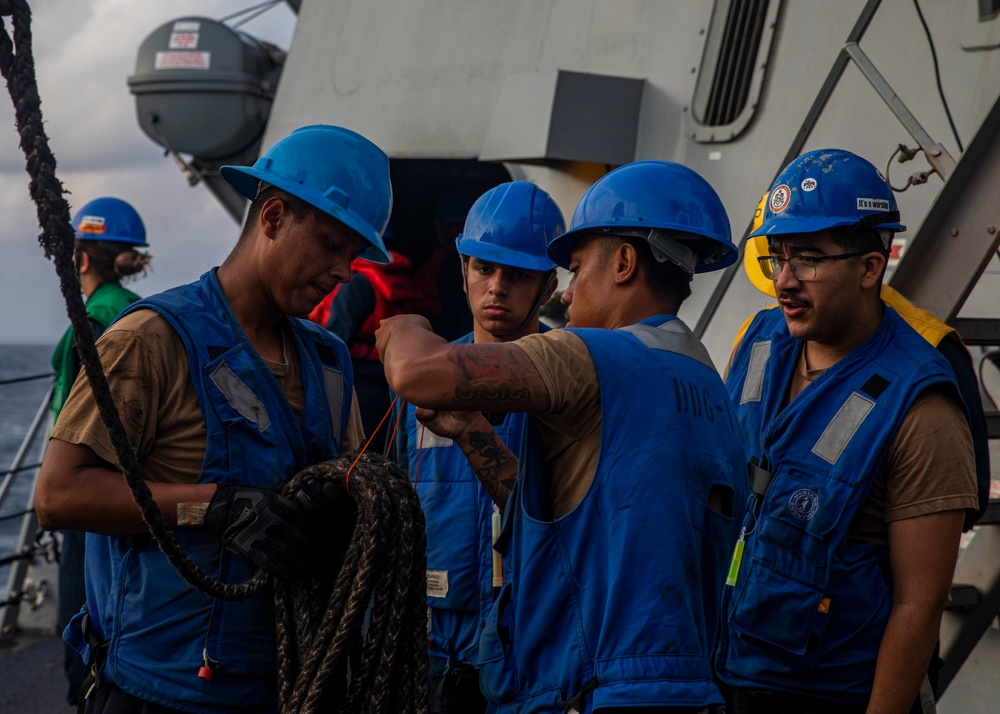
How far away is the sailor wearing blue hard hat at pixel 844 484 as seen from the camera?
236 cm

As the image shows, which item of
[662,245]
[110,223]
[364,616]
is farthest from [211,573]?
[110,223]

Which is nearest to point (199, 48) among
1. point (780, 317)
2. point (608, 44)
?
point (608, 44)

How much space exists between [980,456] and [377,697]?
1.52 m

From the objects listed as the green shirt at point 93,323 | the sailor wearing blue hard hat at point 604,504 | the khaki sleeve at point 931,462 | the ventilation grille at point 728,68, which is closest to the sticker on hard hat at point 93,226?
the green shirt at point 93,323

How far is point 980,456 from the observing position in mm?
2578

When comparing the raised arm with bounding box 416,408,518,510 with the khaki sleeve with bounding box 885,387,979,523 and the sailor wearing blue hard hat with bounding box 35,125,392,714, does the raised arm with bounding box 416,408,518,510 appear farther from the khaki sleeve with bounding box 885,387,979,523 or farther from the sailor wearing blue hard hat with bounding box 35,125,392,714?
the khaki sleeve with bounding box 885,387,979,523

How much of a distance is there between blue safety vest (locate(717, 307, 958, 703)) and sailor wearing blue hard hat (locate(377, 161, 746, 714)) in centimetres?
35

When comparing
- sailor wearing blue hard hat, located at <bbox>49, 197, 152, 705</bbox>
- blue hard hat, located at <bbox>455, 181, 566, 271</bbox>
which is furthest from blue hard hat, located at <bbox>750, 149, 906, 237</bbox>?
sailor wearing blue hard hat, located at <bbox>49, 197, 152, 705</bbox>

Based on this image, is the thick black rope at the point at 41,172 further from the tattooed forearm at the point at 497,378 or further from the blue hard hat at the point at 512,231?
the blue hard hat at the point at 512,231

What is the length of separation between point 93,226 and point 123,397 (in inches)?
152

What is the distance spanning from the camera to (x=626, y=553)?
6.56 feet

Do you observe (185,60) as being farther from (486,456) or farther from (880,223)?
(880,223)

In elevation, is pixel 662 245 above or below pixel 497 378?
above

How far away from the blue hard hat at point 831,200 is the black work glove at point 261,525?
1.34 meters
